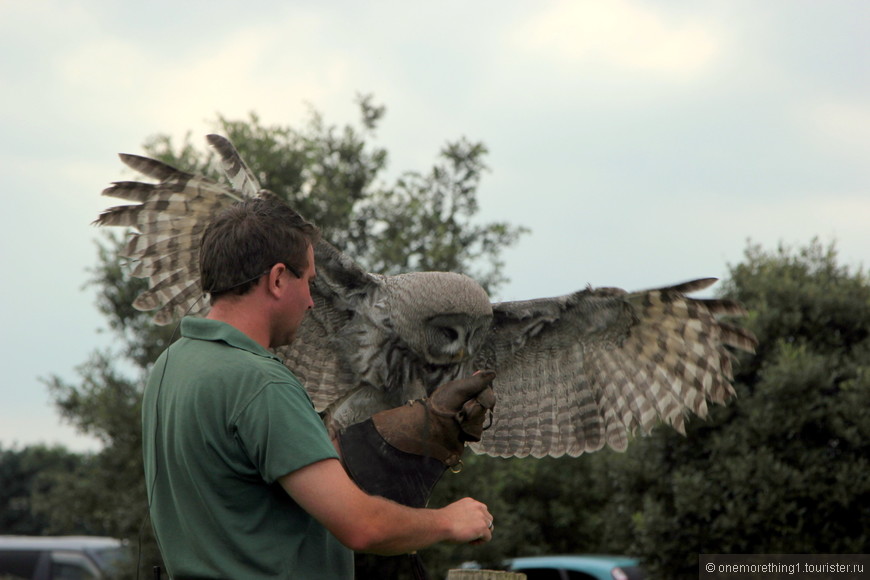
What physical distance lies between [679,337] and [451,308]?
1646 mm

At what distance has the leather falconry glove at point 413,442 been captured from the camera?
3.59 metres

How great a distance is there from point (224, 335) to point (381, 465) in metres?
1.16

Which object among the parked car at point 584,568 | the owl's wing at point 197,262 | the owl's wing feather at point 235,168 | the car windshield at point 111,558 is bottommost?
the parked car at point 584,568

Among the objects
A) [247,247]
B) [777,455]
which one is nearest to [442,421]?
[247,247]

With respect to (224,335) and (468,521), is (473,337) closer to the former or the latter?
(468,521)

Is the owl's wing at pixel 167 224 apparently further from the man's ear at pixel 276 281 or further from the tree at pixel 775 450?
the tree at pixel 775 450

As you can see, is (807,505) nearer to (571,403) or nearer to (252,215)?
(571,403)

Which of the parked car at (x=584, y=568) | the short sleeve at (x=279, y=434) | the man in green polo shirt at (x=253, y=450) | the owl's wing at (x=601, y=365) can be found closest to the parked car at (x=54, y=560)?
the parked car at (x=584, y=568)

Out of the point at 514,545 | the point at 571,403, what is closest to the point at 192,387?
the point at 571,403

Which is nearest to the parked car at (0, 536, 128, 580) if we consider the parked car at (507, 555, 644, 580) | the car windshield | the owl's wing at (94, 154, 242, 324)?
the car windshield

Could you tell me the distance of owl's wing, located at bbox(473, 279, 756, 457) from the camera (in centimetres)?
588

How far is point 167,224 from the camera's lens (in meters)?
5.49

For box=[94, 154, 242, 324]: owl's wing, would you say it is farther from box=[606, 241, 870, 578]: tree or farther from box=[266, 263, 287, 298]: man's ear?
box=[606, 241, 870, 578]: tree

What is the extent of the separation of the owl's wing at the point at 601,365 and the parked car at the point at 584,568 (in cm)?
572
